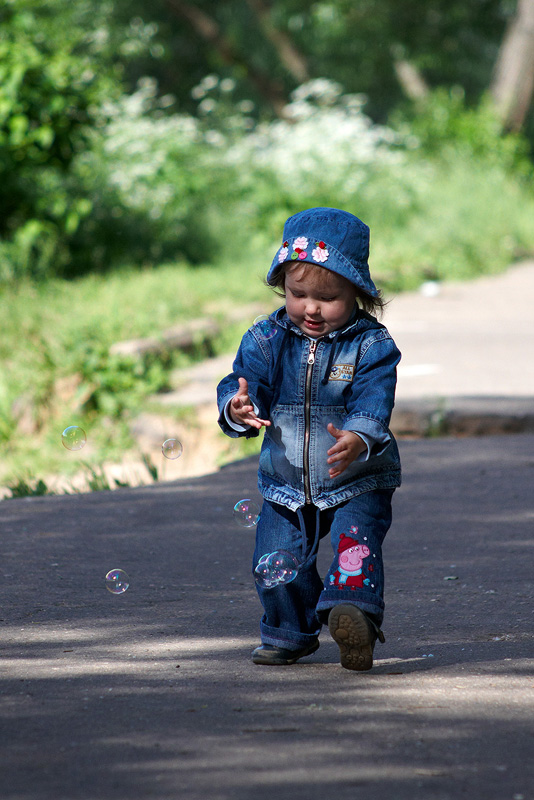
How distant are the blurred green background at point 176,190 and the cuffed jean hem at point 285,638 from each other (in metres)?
3.05

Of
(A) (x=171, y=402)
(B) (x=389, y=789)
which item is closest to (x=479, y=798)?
(B) (x=389, y=789)

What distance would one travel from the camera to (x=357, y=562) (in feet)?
10.4

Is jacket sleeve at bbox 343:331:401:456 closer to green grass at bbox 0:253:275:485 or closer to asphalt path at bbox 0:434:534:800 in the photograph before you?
asphalt path at bbox 0:434:534:800

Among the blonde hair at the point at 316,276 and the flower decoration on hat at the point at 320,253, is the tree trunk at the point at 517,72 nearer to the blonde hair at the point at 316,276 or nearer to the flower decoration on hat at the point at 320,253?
the blonde hair at the point at 316,276

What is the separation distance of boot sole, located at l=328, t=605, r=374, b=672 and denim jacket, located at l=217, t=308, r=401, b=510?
0.31 metres

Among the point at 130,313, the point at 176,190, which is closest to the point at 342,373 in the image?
the point at 130,313

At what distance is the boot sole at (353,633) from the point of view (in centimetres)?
308

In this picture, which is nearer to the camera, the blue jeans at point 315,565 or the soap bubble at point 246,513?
the blue jeans at point 315,565

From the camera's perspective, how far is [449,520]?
5117mm

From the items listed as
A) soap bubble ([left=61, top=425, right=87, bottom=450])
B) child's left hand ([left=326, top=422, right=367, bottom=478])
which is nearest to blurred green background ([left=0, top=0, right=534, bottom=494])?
soap bubble ([left=61, top=425, right=87, bottom=450])

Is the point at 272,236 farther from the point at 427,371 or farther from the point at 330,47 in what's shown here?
the point at 330,47

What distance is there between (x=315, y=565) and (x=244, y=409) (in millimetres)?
519

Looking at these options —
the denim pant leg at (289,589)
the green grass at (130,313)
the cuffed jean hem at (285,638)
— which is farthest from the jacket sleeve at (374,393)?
the green grass at (130,313)

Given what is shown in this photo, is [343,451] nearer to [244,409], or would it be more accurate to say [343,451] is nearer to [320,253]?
[244,409]
